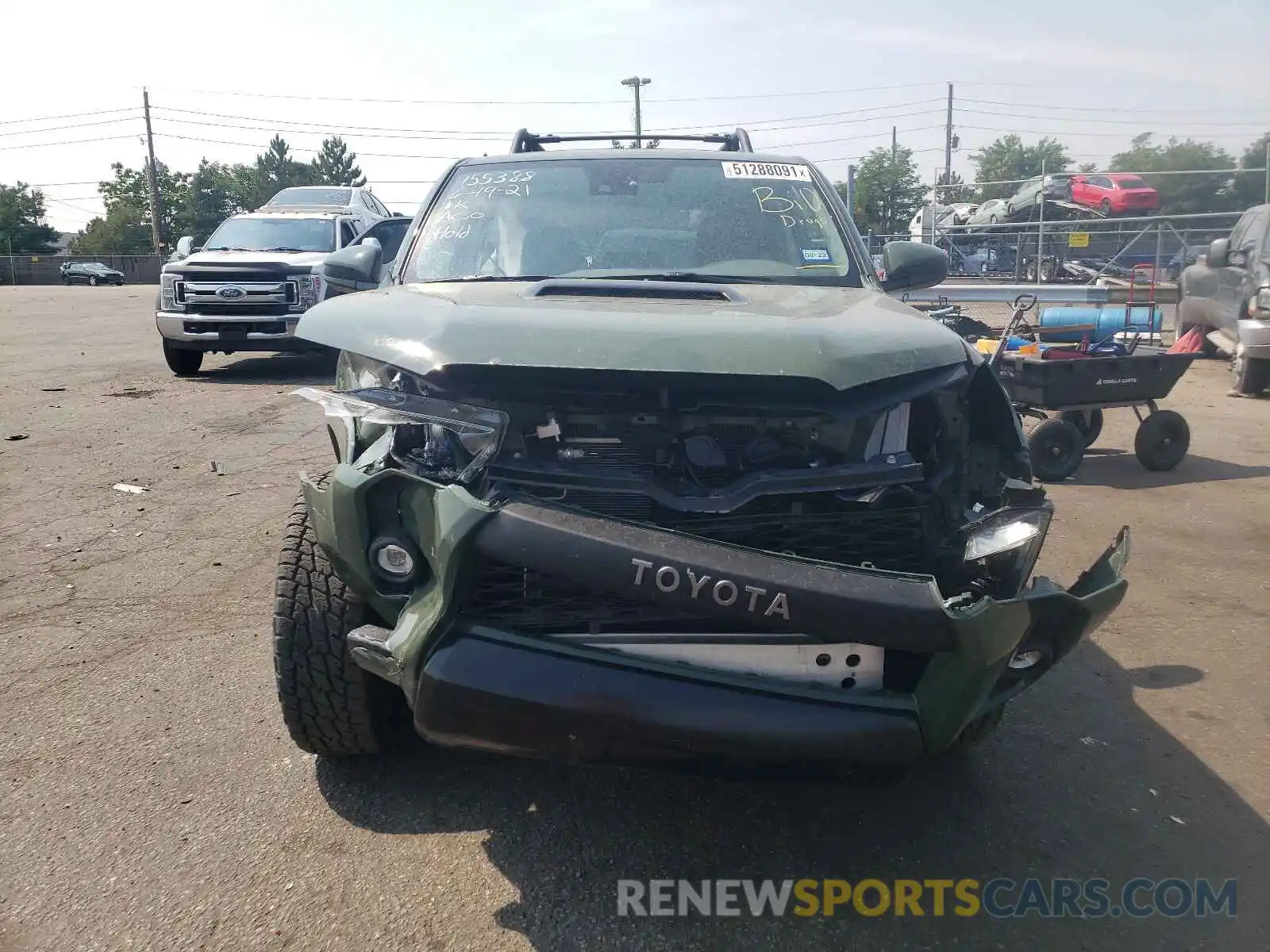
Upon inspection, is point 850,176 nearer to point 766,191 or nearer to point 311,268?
point 311,268

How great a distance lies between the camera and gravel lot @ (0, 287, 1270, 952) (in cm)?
237

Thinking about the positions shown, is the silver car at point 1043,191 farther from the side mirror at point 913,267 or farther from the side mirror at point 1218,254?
the side mirror at point 913,267

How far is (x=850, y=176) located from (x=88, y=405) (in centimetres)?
1004

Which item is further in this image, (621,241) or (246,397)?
(246,397)

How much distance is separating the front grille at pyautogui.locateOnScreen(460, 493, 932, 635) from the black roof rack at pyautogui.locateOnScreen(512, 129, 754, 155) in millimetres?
2873

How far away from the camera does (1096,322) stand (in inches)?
324

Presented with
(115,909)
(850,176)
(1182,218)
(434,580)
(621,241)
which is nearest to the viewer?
(434,580)

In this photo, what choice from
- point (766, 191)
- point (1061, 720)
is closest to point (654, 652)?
point (1061, 720)

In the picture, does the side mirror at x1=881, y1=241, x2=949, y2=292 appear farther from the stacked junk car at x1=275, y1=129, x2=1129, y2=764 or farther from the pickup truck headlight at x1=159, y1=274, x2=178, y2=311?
the pickup truck headlight at x1=159, y1=274, x2=178, y2=311

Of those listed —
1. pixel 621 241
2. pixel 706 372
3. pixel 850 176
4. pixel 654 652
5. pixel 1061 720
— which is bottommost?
pixel 1061 720

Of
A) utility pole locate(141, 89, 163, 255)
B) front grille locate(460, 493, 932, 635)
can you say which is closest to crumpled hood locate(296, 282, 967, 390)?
front grille locate(460, 493, 932, 635)

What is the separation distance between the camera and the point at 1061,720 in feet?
11.2

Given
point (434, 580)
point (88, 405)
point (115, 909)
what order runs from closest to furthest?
point (434, 580), point (115, 909), point (88, 405)

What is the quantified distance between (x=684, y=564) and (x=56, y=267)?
70.0 metres
